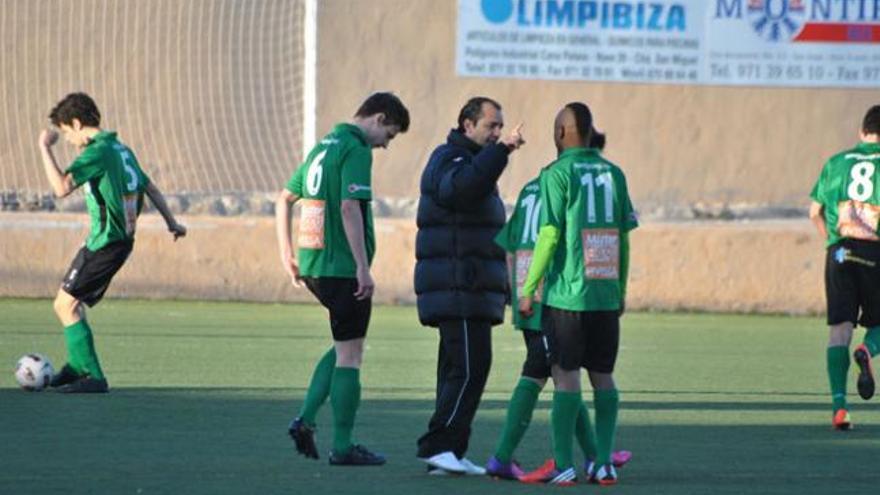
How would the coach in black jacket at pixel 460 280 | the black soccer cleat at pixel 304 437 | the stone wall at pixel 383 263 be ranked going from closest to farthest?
1. the coach in black jacket at pixel 460 280
2. the black soccer cleat at pixel 304 437
3. the stone wall at pixel 383 263

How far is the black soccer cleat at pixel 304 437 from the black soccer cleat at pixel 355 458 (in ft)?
0.37

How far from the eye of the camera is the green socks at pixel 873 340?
12539mm

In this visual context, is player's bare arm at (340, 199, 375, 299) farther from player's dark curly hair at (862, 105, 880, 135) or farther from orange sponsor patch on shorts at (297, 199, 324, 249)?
player's dark curly hair at (862, 105, 880, 135)

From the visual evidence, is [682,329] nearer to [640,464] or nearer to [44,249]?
[44,249]

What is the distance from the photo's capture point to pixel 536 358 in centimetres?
Answer: 1000

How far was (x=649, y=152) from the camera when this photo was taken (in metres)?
22.8

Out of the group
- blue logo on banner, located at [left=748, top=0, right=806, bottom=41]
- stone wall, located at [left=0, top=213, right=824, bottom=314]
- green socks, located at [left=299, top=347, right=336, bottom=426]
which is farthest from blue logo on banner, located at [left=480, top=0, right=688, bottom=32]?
green socks, located at [left=299, top=347, right=336, bottom=426]

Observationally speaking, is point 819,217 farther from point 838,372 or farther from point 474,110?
point 474,110

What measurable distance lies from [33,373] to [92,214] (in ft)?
3.53

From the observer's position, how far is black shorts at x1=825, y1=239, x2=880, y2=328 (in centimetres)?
1240

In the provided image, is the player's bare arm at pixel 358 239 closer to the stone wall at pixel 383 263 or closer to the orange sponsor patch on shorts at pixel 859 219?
the orange sponsor patch on shorts at pixel 859 219

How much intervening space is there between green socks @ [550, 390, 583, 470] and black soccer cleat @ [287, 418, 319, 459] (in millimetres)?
1221

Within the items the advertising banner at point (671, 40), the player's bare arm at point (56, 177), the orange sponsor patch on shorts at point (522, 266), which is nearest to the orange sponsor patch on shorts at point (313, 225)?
the orange sponsor patch on shorts at point (522, 266)

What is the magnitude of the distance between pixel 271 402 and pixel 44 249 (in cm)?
852
